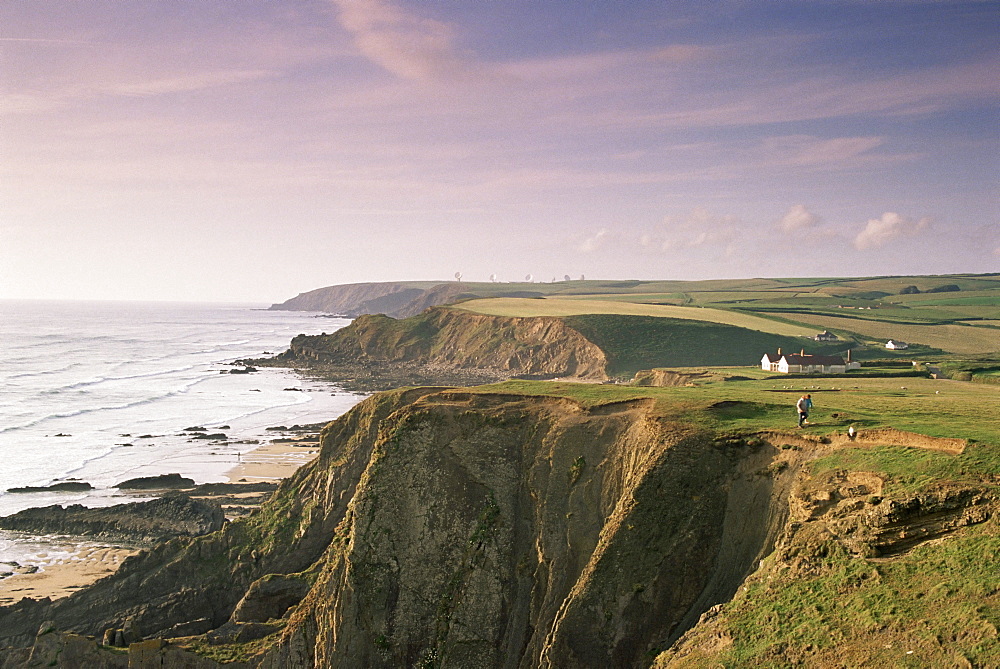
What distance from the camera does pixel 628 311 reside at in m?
149

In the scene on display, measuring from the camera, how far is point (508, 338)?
14612 centimetres

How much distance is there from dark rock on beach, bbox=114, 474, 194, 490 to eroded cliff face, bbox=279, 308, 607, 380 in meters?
70.9

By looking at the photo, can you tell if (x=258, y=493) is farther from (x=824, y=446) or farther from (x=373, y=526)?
(x=824, y=446)

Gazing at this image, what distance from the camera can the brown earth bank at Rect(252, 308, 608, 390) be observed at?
419ft

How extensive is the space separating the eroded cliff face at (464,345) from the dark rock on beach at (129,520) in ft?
255

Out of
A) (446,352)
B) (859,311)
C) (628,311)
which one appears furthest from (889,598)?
(859,311)

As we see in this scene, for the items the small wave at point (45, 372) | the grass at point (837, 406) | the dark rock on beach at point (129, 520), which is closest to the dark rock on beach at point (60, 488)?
the dark rock on beach at point (129, 520)

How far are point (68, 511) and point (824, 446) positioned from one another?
47.1 meters

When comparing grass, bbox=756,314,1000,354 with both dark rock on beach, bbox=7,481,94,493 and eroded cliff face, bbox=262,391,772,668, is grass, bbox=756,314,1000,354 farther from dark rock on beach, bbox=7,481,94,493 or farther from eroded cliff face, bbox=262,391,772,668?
dark rock on beach, bbox=7,481,94,493

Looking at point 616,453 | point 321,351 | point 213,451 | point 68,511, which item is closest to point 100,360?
point 321,351

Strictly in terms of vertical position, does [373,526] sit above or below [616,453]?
below

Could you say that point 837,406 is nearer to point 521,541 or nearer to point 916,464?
point 916,464

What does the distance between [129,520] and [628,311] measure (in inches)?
4386

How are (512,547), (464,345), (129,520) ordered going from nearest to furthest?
→ (512,547) → (129,520) → (464,345)
